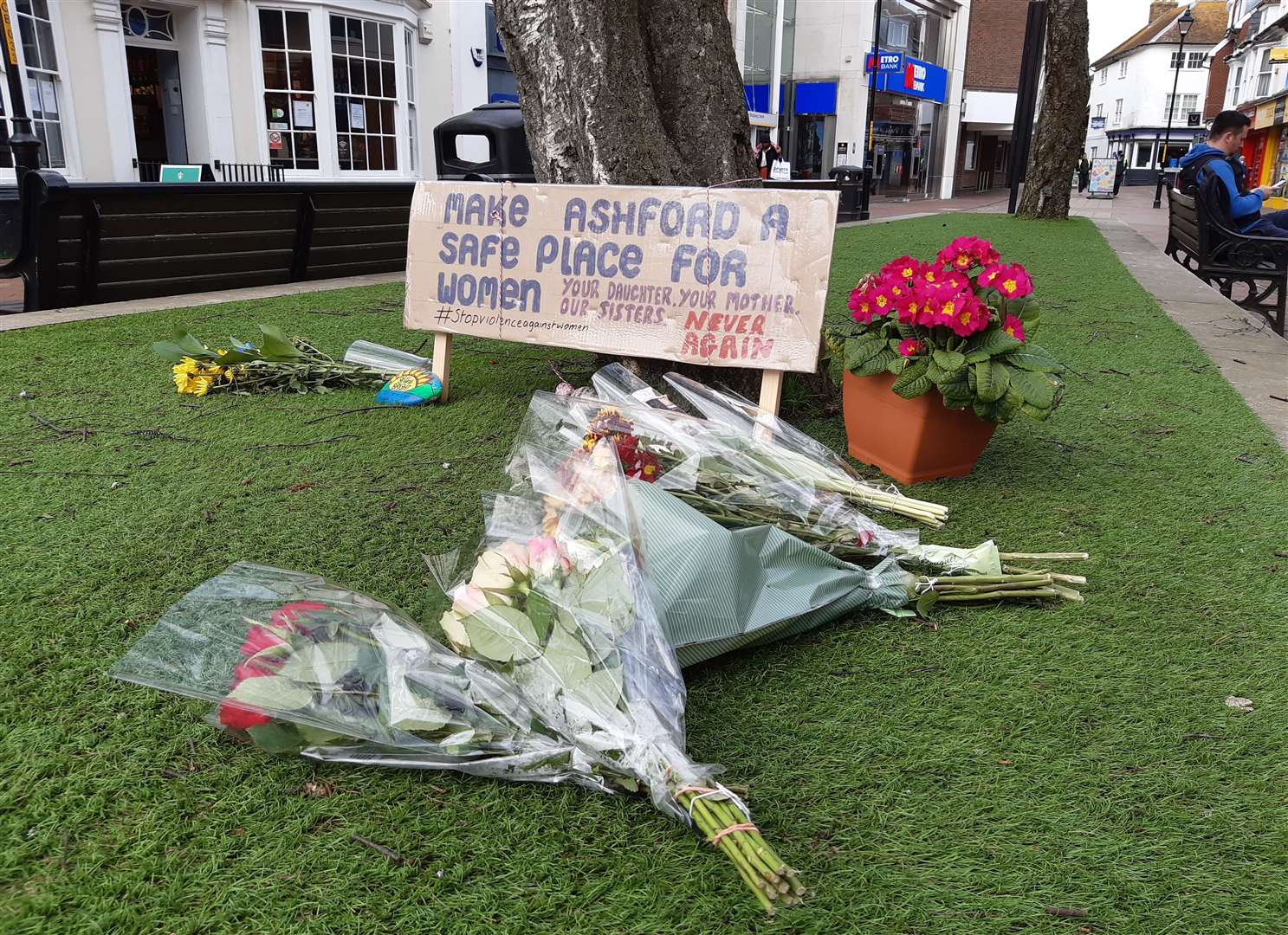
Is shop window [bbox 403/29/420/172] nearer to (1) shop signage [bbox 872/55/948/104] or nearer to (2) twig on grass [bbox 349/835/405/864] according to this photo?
(2) twig on grass [bbox 349/835/405/864]

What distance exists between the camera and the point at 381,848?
1.54m

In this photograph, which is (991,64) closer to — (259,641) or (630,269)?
(630,269)

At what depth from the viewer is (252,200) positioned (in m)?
6.87

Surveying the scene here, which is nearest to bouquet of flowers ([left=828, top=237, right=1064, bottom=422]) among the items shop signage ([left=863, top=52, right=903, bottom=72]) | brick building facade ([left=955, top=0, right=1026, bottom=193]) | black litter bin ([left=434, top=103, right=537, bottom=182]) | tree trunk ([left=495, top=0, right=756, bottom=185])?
tree trunk ([left=495, top=0, right=756, bottom=185])

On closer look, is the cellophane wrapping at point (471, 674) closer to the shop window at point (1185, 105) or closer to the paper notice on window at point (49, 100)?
the paper notice on window at point (49, 100)

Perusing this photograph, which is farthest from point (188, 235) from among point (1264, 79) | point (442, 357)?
point (1264, 79)

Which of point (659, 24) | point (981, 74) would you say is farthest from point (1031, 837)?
point (981, 74)

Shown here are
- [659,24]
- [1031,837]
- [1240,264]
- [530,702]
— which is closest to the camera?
[1031,837]

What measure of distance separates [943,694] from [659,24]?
3433mm

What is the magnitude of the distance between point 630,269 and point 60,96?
11.2 metres

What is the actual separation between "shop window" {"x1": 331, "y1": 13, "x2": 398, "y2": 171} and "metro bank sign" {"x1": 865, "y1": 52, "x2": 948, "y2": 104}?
20.7 m

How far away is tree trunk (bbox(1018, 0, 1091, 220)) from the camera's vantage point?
15781 millimetres

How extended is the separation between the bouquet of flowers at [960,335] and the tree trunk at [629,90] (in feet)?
4.24

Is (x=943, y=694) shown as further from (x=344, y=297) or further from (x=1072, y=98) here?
(x=1072, y=98)
